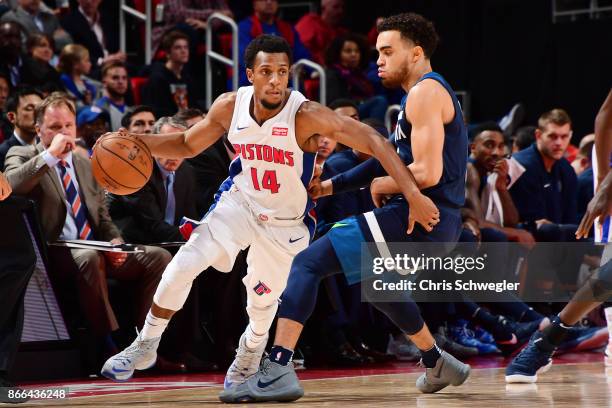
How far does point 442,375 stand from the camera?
515cm

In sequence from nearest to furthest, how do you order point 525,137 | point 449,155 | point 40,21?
point 449,155 < point 40,21 < point 525,137

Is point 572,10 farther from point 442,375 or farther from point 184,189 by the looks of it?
point 442,375

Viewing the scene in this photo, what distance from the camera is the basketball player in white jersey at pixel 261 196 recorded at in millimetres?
4891

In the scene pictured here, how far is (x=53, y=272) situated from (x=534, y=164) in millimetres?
4542

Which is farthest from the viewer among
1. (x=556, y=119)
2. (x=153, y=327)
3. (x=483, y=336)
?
(x=556, y=119)

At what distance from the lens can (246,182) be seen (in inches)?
201

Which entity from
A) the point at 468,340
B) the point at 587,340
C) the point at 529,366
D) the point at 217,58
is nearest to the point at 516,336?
the point at 468,340

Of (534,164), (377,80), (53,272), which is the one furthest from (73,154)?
(377,80)

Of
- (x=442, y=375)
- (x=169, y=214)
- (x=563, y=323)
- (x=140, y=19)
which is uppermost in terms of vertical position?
(x=140, y=19)

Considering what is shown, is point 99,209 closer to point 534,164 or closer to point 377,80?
point 534,164

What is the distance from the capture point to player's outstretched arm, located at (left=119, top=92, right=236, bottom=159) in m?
5.20

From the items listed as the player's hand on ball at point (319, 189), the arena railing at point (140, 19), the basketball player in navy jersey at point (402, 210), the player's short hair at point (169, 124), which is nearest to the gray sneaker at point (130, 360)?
the basketball player in navy jersey at point (402, 210)

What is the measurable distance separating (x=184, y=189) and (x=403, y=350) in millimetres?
1960

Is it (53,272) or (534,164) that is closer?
(53,272)
